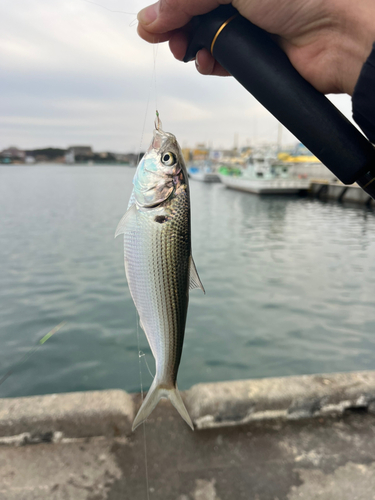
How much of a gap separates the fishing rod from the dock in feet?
8.03

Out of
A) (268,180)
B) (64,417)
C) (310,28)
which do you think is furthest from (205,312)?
(268,180)

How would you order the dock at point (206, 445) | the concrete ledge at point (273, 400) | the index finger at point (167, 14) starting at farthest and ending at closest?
1. the concrete ledge at point (273, 400)
2. the dock at point (206, 445)
3. the index finger at point (167, 14)

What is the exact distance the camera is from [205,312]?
8.96 meters

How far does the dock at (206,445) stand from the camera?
2.69 metres

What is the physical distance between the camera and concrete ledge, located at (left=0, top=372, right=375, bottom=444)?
3082 mm

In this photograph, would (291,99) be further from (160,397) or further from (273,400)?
(273,400)

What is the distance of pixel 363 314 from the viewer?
9125 mm

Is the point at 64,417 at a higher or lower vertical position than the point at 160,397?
lower

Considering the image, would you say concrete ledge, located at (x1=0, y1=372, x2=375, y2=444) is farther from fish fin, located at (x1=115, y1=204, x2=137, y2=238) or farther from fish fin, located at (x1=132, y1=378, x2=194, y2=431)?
fish fin, located at (x1=115, y1=204, x2=137, y2=238)

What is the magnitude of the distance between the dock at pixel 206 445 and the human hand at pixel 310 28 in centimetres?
283

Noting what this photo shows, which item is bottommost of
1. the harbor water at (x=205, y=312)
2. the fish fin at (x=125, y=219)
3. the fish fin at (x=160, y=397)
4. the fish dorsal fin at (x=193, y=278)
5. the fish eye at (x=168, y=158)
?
the harbor water at (x=205, y=312)

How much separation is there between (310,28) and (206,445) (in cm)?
318

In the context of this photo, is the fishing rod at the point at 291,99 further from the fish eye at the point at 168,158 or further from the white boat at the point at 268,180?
the white boat at the point at 268,180

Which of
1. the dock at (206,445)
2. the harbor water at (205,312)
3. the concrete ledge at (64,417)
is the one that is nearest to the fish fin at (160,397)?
the harbor water at (205,312)
